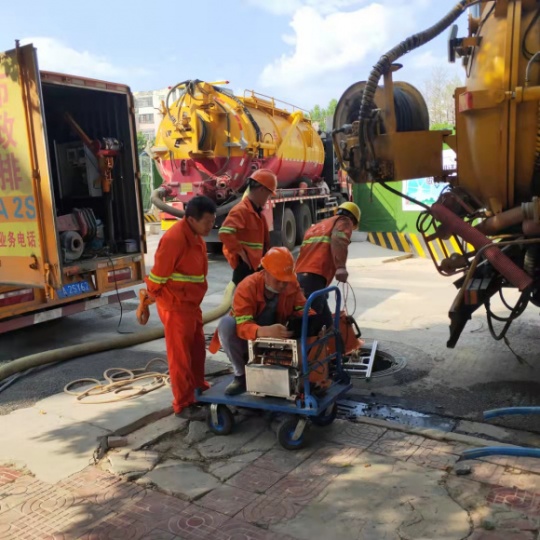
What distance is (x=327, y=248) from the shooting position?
15.7 feet

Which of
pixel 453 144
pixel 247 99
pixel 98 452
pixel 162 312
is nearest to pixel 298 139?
pixel 247 99

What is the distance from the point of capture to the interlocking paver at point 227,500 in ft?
9.86

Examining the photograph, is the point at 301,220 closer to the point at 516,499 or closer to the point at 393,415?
the point at 393,415

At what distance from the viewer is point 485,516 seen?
9.27 feet

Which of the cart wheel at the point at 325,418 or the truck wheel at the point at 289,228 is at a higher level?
the truck wheel at the point at 289,228

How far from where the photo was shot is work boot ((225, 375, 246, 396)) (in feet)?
12.6

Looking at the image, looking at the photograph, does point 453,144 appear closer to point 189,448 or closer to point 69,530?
point 189,448

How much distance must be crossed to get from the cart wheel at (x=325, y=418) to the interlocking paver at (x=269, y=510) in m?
0.86

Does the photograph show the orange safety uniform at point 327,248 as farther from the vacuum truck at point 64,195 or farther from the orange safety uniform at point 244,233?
the vacuum truck at point 64,195

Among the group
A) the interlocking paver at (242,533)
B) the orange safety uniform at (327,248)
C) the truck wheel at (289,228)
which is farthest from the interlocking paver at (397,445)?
the truck wheel at (289,228)

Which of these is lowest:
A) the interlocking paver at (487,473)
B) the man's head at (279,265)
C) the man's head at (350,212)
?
the interlocking paver at (487,473)

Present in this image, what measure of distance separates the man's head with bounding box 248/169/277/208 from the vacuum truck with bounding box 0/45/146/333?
1.96 meters

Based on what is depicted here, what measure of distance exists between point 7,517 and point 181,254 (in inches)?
77.6

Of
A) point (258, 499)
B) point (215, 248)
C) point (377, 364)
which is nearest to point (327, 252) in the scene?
point (377, 364)
